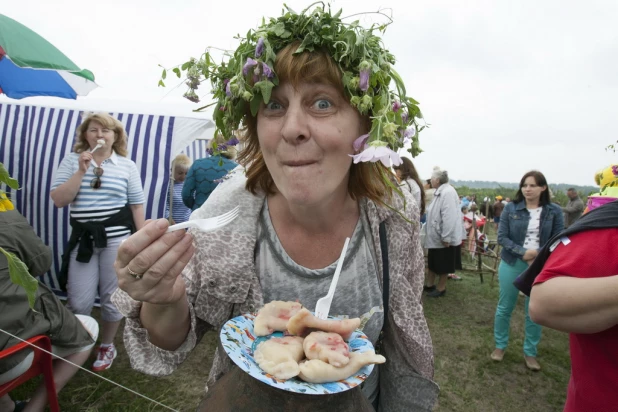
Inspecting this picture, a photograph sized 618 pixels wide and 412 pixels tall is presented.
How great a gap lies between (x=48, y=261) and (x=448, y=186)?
589 cm

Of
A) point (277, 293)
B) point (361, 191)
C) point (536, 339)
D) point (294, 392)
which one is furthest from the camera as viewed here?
point (536, 339)

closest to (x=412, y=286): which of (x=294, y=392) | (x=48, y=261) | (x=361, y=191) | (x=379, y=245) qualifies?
(x=379, y=245)

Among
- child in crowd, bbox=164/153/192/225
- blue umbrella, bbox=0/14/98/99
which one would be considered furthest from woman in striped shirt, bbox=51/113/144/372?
child in crowd, bbox=164/153/192/225

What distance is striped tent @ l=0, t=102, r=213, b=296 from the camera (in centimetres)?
496

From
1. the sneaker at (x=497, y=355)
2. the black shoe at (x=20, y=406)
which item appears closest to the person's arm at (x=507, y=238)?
the sneaker at (x=497, y=355)

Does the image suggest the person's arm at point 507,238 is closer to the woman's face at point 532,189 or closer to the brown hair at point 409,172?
the woman's face at point 532,189

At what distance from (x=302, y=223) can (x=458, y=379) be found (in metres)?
3.72

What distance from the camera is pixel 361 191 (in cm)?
162

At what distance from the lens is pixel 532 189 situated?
454 cm

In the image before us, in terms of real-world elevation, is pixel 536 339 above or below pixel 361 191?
below

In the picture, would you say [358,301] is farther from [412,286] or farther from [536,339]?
[536,339]

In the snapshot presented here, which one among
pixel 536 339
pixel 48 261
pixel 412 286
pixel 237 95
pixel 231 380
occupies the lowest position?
pixel 536 339

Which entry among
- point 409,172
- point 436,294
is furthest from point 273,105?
point 436,294

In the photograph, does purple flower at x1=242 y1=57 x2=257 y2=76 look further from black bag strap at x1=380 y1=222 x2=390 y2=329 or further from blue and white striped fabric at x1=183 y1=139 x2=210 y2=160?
blue and white striped fabric at x1=183 y1=139 x2=210 y2=160
